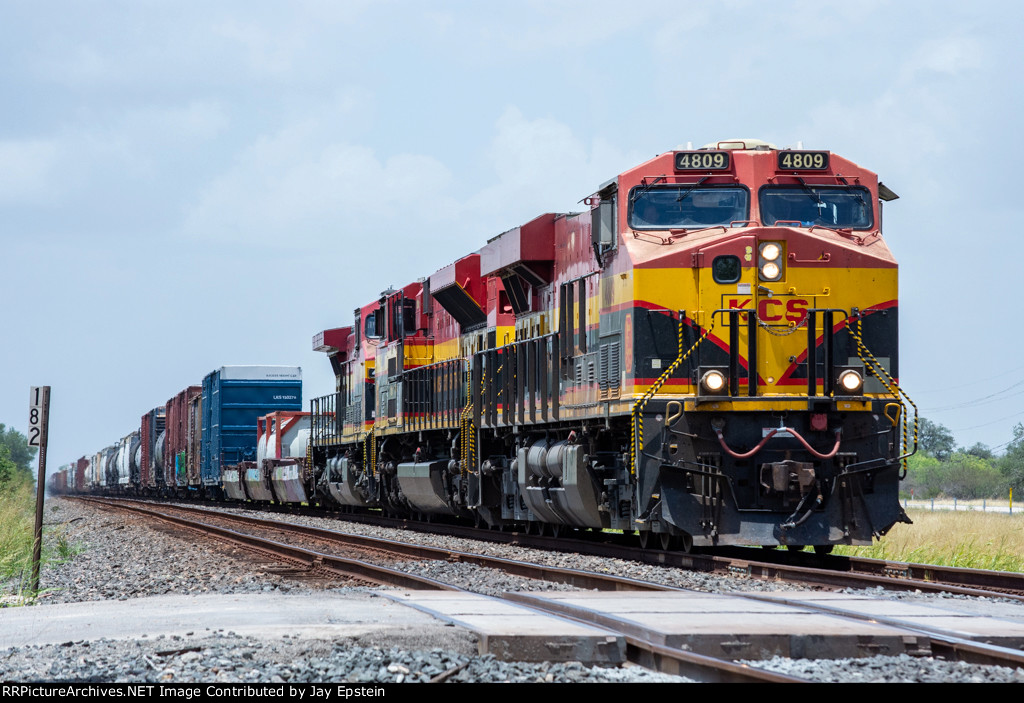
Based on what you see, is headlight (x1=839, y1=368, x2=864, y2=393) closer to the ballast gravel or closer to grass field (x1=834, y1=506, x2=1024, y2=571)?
grass field (x1=834, y1=506, x2=1024, y2=571)

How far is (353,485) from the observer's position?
2720cm

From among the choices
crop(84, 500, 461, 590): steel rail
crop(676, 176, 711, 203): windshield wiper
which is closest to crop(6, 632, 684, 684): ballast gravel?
crop(84, 500, 461, 590): steel rail

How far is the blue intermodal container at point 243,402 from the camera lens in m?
40.2

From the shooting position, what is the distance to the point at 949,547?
17391 mm

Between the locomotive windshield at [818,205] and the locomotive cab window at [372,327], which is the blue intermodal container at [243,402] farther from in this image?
the locomotive windshield at [818,205]

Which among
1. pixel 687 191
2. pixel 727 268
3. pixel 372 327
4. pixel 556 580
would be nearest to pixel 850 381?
pixel 727 268

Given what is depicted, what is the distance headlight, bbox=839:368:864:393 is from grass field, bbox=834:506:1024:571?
2.64 m

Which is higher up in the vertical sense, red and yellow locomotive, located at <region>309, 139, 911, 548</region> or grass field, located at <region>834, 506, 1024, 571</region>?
red and yellow locomotive, located at <region>309, 139, 911, 548</region>

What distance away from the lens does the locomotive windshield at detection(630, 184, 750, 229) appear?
46.0ft

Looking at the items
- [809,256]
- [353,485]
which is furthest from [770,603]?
[353,485]

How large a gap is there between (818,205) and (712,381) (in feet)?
7.81

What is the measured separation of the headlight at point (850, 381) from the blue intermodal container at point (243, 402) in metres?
29.0

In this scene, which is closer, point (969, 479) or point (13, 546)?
point (13, 546)

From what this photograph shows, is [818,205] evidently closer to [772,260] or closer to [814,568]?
[772,260]
